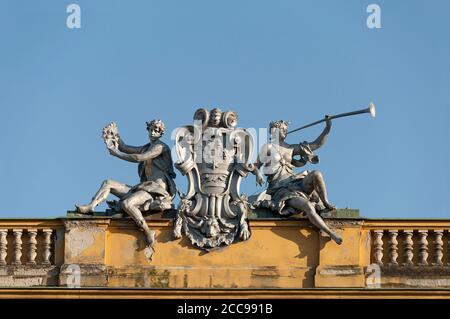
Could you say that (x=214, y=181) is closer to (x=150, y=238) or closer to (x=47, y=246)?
(x=150, y=238)

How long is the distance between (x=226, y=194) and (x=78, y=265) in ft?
9.86

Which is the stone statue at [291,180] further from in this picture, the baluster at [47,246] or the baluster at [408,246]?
the baluster at [47,246]

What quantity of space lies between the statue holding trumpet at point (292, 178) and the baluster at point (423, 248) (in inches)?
58.0

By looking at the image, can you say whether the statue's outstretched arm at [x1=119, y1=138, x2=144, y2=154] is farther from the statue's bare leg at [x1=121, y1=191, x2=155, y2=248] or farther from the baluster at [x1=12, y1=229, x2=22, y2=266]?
the baluster at [x1=12, y1=229, x2=22, y2=266]

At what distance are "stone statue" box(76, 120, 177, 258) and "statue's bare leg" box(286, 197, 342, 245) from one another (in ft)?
7.81

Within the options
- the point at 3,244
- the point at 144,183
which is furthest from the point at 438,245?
the point at 3,244

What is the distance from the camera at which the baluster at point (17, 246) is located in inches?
1945

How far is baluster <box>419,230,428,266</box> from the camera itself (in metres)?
49.3

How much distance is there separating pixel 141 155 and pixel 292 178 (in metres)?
2.82

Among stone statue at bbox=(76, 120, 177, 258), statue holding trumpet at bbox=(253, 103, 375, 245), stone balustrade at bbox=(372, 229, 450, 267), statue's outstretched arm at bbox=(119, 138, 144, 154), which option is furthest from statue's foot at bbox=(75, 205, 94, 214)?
stone balustrade at bbox=(372, 229, 450, 267)

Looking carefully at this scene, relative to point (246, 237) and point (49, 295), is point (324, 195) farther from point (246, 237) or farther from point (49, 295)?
point (49, 295)

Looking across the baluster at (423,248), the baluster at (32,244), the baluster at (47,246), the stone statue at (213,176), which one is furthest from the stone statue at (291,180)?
the baluster at (32,244)
